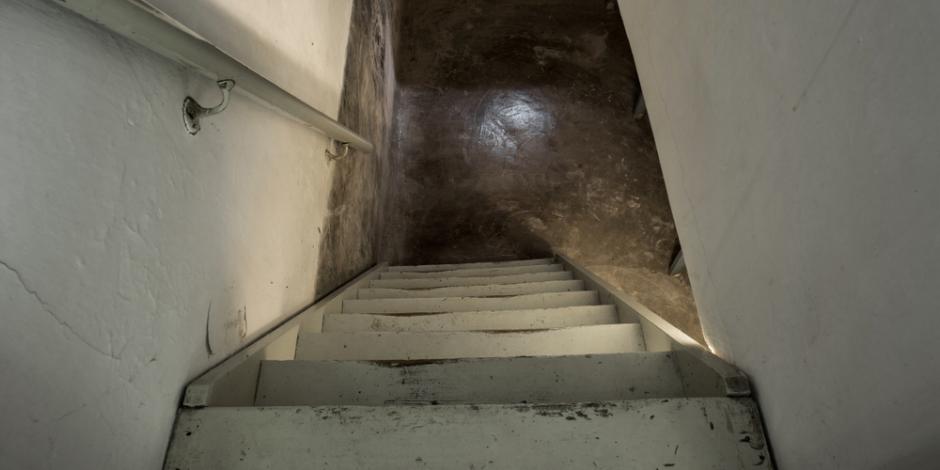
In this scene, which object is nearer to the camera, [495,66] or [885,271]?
[885,271]

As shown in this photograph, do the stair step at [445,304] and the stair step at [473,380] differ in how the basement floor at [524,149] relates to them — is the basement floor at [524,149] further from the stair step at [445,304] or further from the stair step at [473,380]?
the stair step at [473,380]

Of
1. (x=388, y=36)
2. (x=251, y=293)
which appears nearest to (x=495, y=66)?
(x=388, y=36)

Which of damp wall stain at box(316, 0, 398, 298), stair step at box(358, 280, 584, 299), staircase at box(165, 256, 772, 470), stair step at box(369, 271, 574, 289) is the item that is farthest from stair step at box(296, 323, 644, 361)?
stair step at box(369, 271, 574, 289)

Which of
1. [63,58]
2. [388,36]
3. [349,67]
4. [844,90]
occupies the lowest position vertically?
[63,58]

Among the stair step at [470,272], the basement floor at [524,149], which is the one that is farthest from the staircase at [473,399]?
the basement floor at [524,149]

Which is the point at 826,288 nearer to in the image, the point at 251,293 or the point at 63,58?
the point at 63,58

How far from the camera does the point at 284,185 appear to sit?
1605 millimetres

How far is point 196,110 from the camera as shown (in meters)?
1.05

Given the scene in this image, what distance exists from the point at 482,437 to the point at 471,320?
3.02 feet

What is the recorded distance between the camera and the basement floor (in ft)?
14.4

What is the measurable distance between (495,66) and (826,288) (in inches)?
191

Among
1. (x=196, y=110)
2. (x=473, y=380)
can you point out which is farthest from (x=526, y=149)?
(x=196, y=110)

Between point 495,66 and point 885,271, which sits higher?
point 495,66

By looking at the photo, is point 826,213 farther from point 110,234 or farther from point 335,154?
point 335,154
